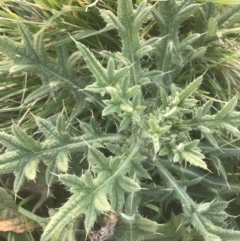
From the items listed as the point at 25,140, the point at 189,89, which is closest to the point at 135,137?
the point at 189,89

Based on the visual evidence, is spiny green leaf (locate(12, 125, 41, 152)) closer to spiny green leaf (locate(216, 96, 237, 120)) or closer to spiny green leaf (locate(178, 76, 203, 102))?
spiny green leaf (locate(178, 76, 203, 102))

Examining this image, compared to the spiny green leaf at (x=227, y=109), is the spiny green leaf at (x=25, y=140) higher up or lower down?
lower down

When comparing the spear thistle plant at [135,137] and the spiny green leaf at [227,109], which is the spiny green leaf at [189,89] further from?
the spiny green leaf at [227,109]

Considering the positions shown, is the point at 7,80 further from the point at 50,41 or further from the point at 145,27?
the point at 145,27

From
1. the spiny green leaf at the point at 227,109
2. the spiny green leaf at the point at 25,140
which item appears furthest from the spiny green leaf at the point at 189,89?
the spiny green leaf at the point at 25,140

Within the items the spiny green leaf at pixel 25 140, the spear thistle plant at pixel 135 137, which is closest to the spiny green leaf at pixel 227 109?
the spear thistle plant at pixel 135 137

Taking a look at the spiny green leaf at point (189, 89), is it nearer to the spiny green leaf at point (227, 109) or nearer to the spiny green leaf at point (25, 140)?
the spiny green leaf at point (227, 109)

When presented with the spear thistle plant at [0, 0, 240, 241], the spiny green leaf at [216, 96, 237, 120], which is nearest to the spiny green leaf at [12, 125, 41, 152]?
the spear thistle plant at [0, 0, 240, 241]

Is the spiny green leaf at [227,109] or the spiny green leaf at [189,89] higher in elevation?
the spiny green leaf at [189,89]

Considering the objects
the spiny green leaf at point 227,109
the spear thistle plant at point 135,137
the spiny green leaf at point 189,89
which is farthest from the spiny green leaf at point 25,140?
the spiny green leaf at point 227,109

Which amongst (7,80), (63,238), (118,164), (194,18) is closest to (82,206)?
(118,164)
